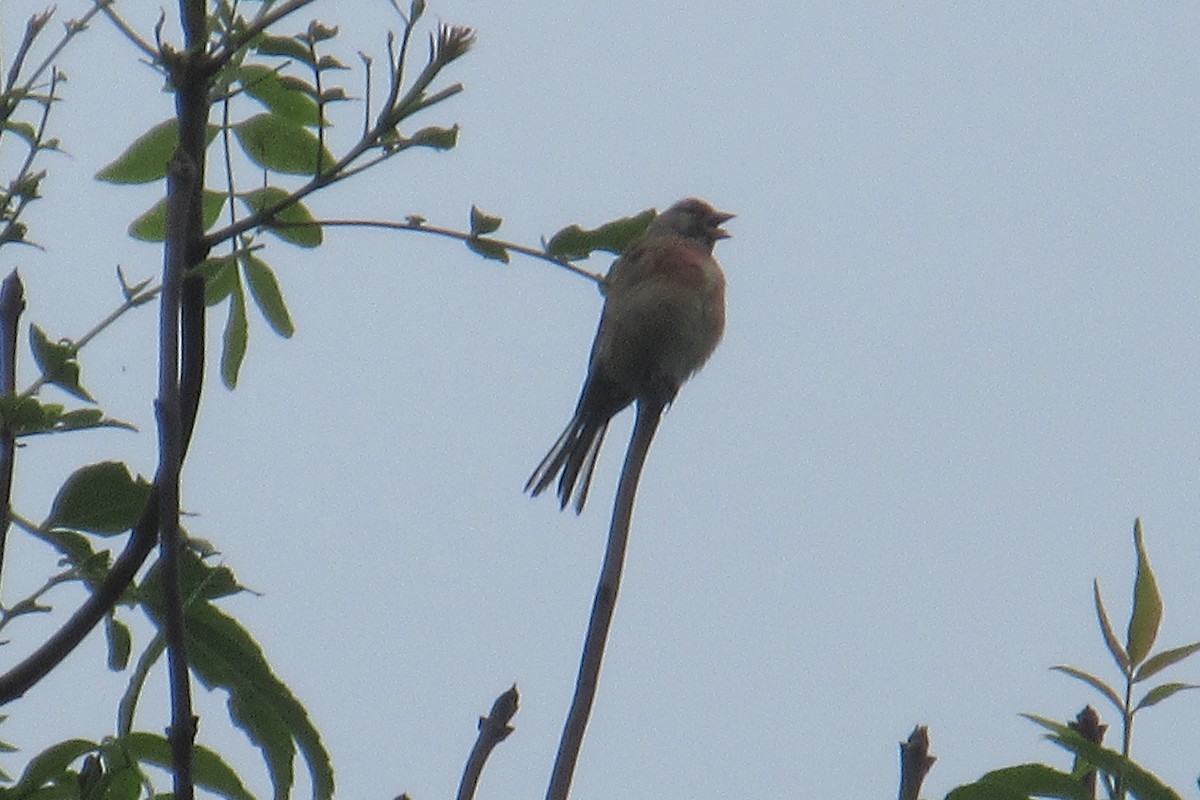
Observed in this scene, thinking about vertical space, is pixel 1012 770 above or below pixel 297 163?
below

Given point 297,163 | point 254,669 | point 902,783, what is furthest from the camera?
point 297,163

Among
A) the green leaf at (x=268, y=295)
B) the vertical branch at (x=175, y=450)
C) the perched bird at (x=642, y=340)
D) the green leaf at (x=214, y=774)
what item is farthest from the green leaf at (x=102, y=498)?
the perched bird at (x=642, y=340)

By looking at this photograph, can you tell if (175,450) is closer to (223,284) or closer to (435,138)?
(435,138)

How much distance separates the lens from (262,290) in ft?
8.90

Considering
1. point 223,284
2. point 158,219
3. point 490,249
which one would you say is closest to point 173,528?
point 490,249

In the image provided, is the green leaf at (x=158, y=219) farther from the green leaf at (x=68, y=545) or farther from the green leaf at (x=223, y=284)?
the green leaf at (x=68, y=545)

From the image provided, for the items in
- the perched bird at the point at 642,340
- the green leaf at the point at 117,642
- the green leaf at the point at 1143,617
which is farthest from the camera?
the perched bird at the point at 642,340

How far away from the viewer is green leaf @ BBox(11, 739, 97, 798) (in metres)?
2.11

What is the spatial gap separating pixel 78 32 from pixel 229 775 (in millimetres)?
1294

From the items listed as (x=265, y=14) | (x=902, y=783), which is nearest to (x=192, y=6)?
(x=265, y=14)

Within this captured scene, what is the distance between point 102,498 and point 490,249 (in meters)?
0.61

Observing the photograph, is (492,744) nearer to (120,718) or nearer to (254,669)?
(254,669)

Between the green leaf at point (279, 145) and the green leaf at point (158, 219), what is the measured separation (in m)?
0.19

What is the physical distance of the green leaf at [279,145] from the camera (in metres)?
2.65
